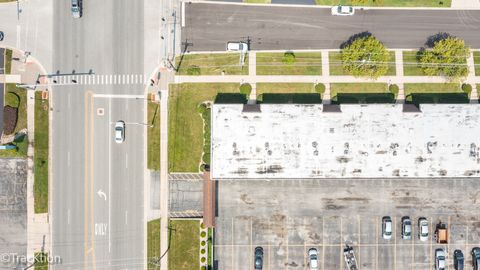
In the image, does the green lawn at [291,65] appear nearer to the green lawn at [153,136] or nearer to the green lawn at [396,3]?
the green lawn at [396,3]

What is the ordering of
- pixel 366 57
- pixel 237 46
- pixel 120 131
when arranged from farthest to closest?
1. pixel 237 46
2. pixel 120 131
3. pixel 366 57

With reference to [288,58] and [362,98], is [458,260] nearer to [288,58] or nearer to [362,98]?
[362,98]

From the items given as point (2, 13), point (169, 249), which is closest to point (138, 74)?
point (2, 13)

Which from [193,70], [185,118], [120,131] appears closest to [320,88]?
[193,70]

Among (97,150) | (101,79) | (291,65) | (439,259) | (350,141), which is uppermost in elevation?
(291,65)

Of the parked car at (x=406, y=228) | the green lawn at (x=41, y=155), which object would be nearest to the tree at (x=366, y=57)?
the parked car at (x=406, y=228)

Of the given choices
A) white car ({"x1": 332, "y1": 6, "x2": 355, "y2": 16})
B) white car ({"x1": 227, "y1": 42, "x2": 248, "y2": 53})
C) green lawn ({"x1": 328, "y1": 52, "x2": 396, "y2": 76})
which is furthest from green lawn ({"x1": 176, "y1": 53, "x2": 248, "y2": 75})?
white car ({"x1": 332, "y1": 6, "x2": 355, "y2": 16})

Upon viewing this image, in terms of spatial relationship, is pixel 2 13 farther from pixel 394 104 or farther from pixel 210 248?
pixel 394 104
